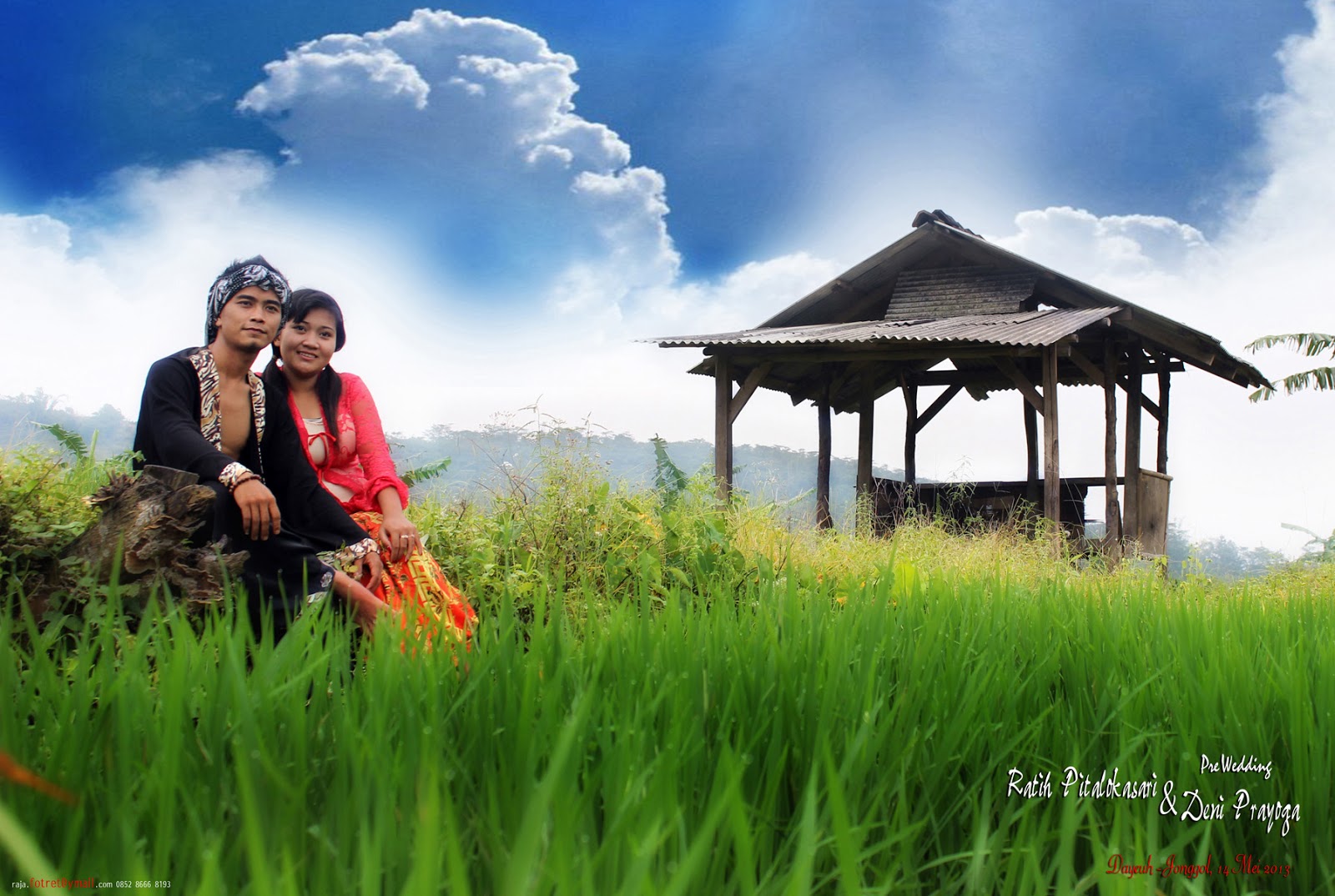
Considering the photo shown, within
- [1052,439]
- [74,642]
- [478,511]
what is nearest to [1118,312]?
[1052,439]

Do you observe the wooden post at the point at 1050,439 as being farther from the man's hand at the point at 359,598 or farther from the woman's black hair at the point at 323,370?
the man's hand at the point at 359,598

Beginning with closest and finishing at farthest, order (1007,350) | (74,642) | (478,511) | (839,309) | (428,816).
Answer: (428,816), (74,642), (478,511), (1007,350), (839,309)

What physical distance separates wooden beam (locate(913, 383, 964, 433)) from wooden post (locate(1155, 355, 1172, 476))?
3.07m

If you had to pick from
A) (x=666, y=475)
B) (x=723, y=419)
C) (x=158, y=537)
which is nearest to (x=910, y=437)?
(x=723, y=419)

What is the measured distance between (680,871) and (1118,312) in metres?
13.7

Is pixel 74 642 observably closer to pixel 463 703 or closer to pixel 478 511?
pixel 463 703

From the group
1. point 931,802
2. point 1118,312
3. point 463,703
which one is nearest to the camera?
point 931,802

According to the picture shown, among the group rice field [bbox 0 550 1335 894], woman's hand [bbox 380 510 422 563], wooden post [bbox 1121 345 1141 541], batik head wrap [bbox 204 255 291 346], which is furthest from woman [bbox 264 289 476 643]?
wooden post [bbox 1121 345 1141 541]

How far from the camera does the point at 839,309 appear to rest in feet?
50.3

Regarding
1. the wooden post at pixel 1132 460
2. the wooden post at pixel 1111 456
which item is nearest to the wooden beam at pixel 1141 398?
the wooden post at pixel 1132 460

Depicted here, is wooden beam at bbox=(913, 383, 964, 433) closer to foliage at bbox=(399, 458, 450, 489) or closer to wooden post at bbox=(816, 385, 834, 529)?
wooden post at bbox=(816, 385, 834, 529)

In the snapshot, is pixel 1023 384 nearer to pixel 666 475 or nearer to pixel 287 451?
pixel 666 475

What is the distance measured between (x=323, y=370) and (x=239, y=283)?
30.7 inches

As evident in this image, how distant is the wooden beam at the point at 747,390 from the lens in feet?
42.0
